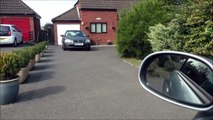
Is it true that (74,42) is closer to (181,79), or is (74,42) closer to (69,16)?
(69,16)

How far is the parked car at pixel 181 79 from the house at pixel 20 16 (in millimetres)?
27419

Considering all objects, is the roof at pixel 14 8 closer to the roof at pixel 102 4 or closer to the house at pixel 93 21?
the house at pixel 93 21

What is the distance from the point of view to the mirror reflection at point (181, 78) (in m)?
1.83

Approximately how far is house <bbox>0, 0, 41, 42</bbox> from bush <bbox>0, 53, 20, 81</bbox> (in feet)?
73.8

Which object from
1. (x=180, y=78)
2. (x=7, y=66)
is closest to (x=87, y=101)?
(x=7, y=66)

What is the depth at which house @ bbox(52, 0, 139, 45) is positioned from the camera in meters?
29.4

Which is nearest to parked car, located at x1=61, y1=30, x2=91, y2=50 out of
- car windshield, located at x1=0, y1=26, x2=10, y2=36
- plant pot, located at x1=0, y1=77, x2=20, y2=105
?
car windshield, located at x1=0, y1=26, x2=10, y2=36

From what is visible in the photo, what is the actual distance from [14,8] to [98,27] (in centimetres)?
843

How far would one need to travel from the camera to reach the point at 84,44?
67.3 feet

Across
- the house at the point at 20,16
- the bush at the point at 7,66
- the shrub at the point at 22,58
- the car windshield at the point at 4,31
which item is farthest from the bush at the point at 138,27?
the house at the point at 20,16

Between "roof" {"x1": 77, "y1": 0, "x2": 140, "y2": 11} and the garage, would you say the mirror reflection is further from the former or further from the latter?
the garage

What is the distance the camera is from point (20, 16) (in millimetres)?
28234

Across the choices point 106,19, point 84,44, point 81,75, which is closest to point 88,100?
point 81,75

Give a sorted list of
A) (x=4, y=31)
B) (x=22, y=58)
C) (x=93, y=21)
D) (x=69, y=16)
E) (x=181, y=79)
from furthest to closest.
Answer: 1. (x=69, y=16)
2. (x=93, y=21)
3. (x=4, y=31)
4. (x=22, y=58)
5. (x=181, y=79)
